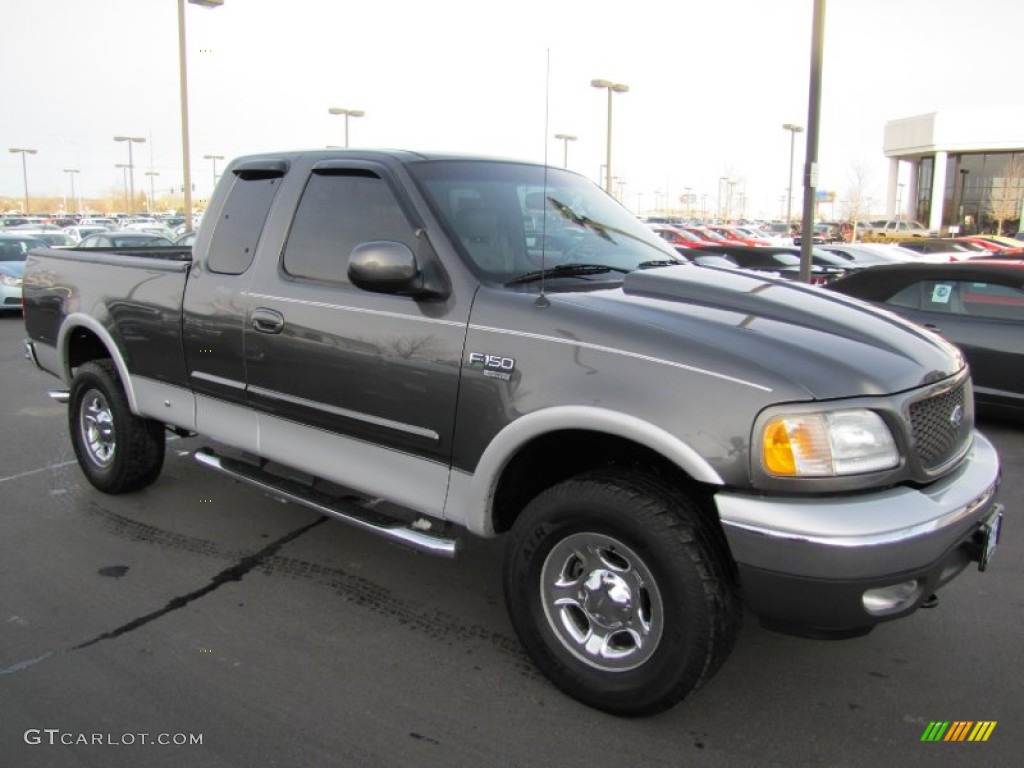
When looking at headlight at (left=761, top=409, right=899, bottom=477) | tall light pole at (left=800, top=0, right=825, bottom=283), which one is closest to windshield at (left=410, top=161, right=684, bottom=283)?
headlight at (left=761, top=409, right=899, bottom=477)

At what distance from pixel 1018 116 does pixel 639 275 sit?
68.4 metres

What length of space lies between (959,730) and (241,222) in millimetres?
3779

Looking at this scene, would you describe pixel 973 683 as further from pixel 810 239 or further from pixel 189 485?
pixel 810 239

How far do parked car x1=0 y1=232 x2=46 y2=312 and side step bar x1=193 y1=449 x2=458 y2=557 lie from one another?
11873 millimetres

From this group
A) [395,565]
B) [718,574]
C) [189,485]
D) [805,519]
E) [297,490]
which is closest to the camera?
[805,519]

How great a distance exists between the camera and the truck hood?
8.48ft

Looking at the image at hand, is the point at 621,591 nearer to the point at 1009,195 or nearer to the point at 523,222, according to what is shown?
A: the point at 523,222

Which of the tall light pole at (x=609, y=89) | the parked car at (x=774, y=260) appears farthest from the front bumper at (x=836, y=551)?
the tall light pole at (x=609, y=89)

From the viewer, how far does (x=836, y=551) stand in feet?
7.89

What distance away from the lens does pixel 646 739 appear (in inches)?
111

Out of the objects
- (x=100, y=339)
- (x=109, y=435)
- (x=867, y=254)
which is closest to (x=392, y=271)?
(x=100, y=339)

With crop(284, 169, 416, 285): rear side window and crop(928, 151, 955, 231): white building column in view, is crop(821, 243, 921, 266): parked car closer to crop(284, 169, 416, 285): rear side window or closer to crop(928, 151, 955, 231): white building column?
crop(284, 169, 416, 285): rear side window

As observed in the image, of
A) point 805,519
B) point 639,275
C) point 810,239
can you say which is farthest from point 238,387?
point 810,239

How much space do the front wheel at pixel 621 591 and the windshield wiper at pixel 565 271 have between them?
86 centimetres
